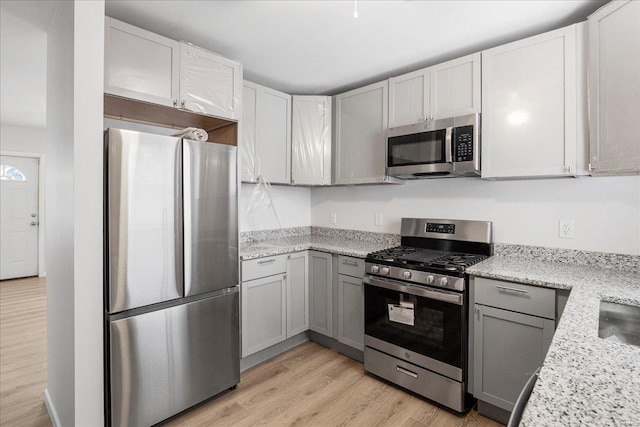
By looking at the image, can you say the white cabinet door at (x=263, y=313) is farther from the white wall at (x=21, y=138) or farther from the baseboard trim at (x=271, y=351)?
the white wall at (x=21, y=138)

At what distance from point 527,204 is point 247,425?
7.83ft

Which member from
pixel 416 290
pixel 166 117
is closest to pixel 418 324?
pixel 416 290

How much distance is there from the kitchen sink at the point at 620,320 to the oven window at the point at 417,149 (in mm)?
1303

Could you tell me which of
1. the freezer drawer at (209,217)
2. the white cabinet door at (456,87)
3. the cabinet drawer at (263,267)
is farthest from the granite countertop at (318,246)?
the white cabinet door at (456,87)

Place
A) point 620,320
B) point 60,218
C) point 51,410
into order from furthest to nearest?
point 51,410 → point 60,218 → point 620,320

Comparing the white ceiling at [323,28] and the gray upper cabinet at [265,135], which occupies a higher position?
the white ceiling at [323,28]

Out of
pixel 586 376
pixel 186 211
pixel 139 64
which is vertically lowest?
pixel 586 376

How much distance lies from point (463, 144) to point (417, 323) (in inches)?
50.8

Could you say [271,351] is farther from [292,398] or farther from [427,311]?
[427,311]

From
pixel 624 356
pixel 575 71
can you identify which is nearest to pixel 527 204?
pixel 575 71

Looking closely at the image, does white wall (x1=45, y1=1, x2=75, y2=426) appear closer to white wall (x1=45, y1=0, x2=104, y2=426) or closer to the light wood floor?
white wall (x1=45, y1=0, x2=104, y2=426)

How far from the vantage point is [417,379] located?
2.21 metres

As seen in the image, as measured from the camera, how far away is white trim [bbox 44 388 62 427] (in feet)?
6.29

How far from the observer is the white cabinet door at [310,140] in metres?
3.23
